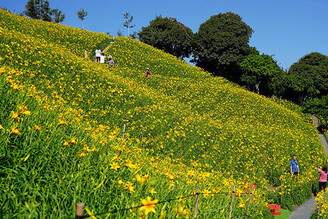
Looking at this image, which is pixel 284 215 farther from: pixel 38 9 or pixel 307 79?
pixel 38 9

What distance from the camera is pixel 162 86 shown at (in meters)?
20.8

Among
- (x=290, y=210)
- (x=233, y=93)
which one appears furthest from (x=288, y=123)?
(x=290, y=210)

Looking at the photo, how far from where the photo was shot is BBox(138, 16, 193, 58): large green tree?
147ft

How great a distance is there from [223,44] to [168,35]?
11476 millimetres

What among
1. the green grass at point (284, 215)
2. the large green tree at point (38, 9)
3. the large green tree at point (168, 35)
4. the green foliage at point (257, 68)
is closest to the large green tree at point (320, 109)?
the green foliage at point (257, 68)

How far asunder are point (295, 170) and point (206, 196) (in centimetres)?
952

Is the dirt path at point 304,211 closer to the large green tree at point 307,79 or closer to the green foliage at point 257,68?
the green foliage at point 257,68

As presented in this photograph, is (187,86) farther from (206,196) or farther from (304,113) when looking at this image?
(206,196)

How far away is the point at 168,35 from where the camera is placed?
4491 centimetres

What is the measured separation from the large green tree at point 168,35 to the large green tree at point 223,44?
4.09 m

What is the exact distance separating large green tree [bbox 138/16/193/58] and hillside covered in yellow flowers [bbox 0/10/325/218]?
45.1 feet

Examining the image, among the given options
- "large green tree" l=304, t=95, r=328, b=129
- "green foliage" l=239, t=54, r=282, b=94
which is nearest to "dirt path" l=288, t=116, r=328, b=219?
"large green tree" l=304, t=95, r=328, b=129

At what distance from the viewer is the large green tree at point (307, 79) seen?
114ft

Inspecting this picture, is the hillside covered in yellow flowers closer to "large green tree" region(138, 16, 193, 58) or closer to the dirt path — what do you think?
the dirt path
